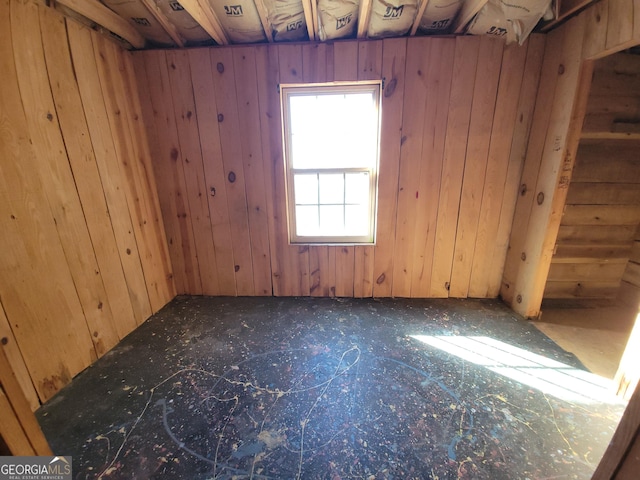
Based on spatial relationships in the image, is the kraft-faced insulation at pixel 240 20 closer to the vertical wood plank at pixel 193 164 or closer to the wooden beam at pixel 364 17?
the vertical wood plank at pixel 193 164

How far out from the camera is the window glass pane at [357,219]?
231cm

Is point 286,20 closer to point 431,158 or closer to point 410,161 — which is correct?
point 410,161

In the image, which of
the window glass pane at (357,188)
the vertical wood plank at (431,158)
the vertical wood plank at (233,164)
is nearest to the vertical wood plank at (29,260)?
the vertical wood plank at (233,164)

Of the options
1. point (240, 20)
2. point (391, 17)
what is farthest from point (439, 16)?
point (240, 20)

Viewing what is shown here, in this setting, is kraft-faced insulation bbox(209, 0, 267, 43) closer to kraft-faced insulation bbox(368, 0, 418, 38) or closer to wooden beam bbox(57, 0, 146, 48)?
wooden beam bbox(57, 0, 146, 48)

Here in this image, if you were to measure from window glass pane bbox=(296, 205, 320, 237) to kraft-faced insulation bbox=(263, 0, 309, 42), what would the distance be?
1346 millimetres

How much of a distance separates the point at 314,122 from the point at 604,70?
7.51 ft

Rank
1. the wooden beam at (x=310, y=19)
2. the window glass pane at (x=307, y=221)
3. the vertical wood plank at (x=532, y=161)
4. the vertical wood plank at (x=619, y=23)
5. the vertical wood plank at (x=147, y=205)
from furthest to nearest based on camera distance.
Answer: the window glass pane at (x=307, y=221)
the vertical wood plank at (x=147, y=205)
the vertical wood plank at (x=532, y=161)
the wooden beam at (x=310, y=19)
the vertical wood plank at (x=619, y=23)

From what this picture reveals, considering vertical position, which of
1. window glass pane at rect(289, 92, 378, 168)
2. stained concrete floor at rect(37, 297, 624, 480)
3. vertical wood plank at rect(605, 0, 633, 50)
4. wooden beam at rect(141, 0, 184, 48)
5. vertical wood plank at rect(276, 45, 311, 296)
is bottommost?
stained concrete floor at rect(37, 297, 624, 480)

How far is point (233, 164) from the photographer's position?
7.23 feet

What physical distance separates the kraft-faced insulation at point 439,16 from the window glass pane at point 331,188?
124 cm

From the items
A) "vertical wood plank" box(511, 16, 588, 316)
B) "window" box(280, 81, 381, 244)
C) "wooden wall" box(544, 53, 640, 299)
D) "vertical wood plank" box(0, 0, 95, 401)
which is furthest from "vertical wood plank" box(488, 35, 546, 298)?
"vertical wood plank" box(0, 0, 95, 401)

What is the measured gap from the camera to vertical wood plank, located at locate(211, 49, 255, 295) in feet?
6.60

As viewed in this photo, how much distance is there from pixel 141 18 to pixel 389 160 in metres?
2.12
